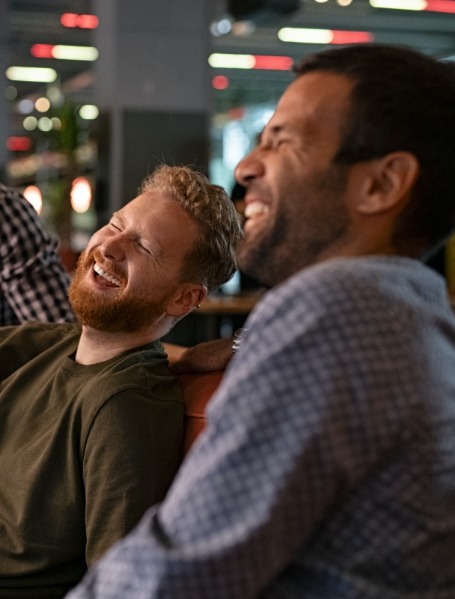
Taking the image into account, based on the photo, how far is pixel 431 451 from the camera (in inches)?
40.9

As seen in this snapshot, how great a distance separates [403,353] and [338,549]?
21 cm

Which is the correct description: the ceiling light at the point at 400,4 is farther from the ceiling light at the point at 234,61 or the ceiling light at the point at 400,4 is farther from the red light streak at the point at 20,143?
the red light streak at the point at 20,143

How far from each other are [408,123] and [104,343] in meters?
0.99

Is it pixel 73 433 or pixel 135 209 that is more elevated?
pixel 135 209

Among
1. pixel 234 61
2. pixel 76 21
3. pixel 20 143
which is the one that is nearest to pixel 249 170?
pixel 76 21

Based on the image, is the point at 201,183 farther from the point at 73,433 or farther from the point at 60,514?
the point at 60,514

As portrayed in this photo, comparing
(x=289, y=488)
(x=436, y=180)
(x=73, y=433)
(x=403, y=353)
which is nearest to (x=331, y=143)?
(x=436, y=180)

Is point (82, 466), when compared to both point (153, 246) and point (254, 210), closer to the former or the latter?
point (153, 246)

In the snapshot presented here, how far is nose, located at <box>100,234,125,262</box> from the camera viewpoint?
2.03 m

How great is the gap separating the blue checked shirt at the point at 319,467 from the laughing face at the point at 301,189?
0.13 m

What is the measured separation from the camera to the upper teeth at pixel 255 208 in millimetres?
1234

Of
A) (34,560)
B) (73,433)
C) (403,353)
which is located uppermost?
(403,353)

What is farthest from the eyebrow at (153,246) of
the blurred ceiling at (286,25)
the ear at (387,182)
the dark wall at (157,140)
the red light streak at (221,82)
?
the red light streak at (221,82)

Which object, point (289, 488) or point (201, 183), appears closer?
point (289, 488)
